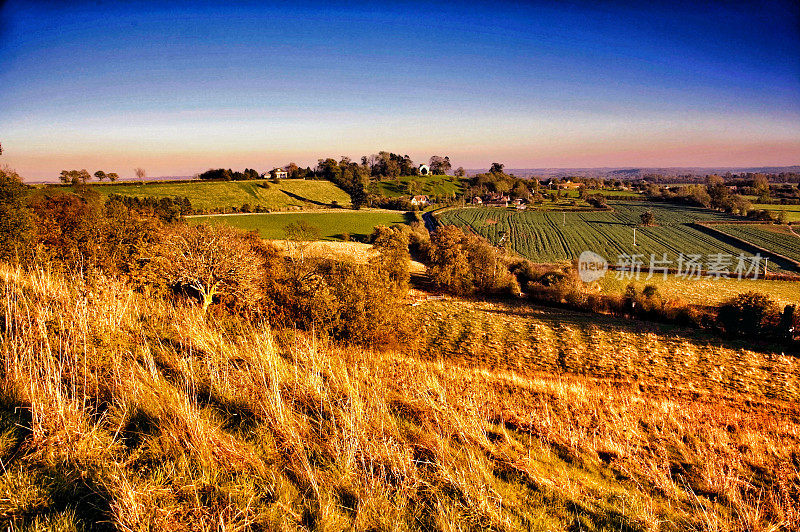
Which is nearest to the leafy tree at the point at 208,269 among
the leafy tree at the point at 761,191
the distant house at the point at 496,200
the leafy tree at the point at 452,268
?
the leafy tree at the point at 452,268

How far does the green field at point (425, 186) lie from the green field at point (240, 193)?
54.8 ft

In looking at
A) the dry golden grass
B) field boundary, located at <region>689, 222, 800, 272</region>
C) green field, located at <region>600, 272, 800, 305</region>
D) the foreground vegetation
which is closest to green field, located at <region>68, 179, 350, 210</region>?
green field, located at <region>600, 272, 800, 305</region>

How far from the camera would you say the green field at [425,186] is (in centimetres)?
12344

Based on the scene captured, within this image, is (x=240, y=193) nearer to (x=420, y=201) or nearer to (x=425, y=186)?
(x=420, y=201)

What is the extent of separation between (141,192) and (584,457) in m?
93.7

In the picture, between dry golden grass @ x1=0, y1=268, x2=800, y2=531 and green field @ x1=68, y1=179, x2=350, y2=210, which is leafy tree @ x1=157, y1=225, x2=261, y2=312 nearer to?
dry golden grass @ x1=0, y1=268, x2=800, y2=531

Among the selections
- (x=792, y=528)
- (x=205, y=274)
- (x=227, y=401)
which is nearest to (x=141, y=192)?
(x=205, y=274)

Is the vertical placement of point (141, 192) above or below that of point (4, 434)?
above

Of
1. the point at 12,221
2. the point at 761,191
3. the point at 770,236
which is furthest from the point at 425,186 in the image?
the point at 12,221

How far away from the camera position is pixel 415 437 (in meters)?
5.31

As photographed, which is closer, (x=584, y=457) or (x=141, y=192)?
(x=584, y=457)

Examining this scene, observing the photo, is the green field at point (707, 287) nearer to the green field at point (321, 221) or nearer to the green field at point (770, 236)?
the green field at point (770, 236)

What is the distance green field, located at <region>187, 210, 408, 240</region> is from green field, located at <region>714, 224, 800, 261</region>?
71907 millimetres

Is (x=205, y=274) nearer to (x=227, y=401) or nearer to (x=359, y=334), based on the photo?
(x=359, y=334)
